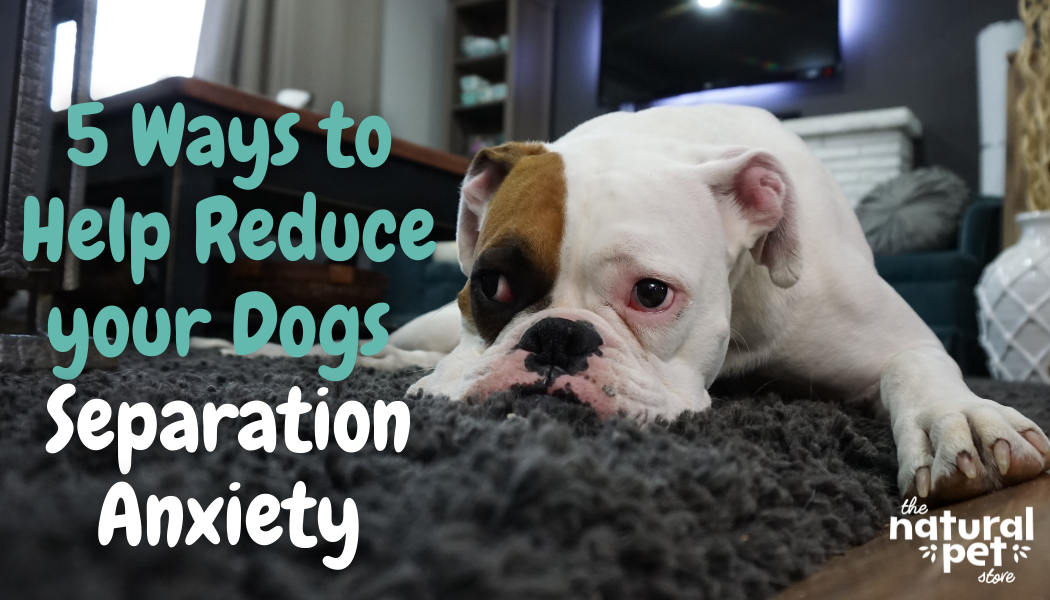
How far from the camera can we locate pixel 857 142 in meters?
3.55

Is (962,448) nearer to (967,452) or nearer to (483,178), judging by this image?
(967,452)

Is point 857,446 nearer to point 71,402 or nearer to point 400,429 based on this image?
point 400,429

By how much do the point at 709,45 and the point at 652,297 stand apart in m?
3.79

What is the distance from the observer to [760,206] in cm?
94

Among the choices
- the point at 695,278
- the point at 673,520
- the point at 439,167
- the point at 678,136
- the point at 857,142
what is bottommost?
the point at 673,520

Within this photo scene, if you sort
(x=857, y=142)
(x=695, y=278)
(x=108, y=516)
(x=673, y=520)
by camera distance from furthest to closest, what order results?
1. (x=857, y=142)
2. (x=695, y=278)
3. (x=673, y=520)
4. (x=108, y=516)

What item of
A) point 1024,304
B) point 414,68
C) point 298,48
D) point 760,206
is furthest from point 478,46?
point 760,206

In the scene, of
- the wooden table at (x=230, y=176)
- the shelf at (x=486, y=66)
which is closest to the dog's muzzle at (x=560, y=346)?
the wooden table at (x=230, y=176)

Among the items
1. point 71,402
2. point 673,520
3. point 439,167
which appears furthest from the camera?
point 439,167

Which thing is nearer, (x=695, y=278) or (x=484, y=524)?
(x=484, y=524)

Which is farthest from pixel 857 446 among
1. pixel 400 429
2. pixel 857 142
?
pixel 857 142

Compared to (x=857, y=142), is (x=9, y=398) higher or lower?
lower

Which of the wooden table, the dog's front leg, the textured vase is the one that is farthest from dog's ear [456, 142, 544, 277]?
the textured vase

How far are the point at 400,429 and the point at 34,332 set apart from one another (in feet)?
2.92
